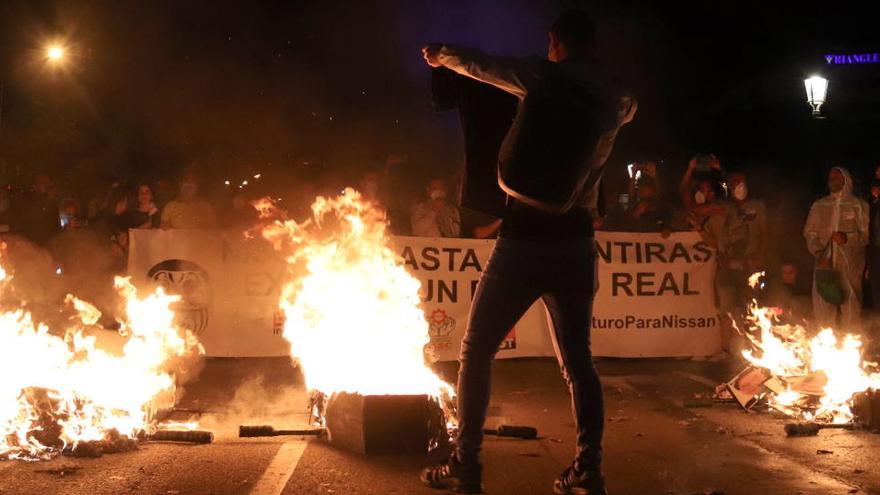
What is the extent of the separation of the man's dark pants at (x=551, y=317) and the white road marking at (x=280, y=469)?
995 mm

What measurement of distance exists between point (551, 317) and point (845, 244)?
7.77m

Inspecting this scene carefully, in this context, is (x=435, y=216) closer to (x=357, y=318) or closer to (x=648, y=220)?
(x=648, y=220)

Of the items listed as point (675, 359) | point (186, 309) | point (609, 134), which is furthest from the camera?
point (675, 359)

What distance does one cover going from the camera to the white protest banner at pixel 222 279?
961 centimetres

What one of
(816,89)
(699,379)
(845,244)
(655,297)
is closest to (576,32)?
(699,379)

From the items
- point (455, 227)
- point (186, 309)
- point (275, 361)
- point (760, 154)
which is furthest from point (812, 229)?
point (760, 154)

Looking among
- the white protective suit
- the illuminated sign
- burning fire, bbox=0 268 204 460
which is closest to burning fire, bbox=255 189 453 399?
burning fire, bbox=0 268 204 460

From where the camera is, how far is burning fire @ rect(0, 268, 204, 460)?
5.36 metres

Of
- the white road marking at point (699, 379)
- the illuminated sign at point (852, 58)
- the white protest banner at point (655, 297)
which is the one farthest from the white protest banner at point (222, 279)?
the illuminated sign at point (852, 58)

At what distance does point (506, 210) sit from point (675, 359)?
6.60m

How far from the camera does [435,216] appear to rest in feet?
34.1

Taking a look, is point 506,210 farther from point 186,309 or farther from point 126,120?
point 126,120

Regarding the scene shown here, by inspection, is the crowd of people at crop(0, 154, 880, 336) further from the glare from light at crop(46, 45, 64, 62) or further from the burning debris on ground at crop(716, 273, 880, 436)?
the glare from light at crop(46, 45, 64, 62)

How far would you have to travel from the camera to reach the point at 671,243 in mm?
10508
